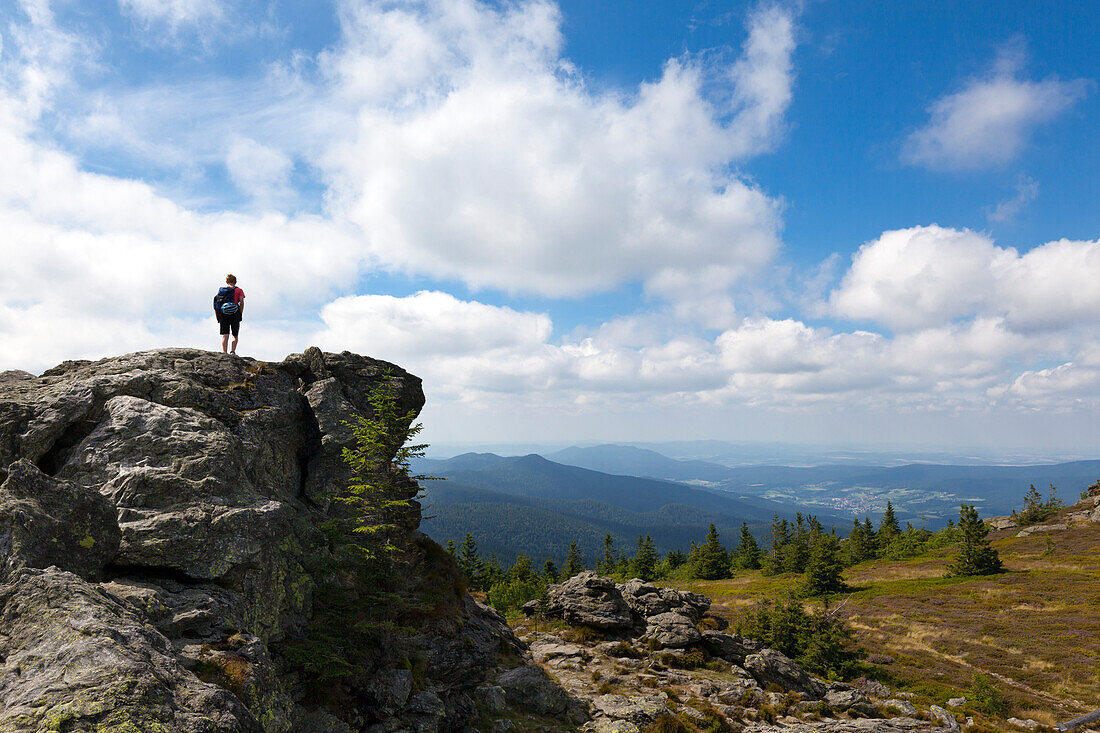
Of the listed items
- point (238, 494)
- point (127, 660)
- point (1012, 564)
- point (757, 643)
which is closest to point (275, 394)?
point (238, 494)

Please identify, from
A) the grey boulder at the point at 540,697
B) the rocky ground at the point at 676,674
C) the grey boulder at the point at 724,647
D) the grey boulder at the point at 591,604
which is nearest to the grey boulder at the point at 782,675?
the rocky ground at the point at 676,674

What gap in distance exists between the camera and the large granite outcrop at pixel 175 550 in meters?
8.47

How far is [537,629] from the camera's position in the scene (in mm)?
45750

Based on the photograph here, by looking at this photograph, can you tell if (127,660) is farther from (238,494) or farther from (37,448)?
(37,448)

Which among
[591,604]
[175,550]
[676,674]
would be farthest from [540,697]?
[175,550]

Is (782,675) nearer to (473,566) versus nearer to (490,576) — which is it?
(473,566)

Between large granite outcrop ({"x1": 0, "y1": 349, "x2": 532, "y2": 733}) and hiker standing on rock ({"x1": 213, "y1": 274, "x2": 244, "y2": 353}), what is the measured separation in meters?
1.48

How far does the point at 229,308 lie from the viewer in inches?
909

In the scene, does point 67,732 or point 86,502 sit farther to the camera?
point 86,502

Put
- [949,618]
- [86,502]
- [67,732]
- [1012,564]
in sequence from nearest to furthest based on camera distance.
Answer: [67,732] → [86,502] → [949,618] → [1012,564]

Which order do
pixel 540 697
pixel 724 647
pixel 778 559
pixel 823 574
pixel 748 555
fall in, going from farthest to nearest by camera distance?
pixel 748 555
pixel 778 559
pixel 823 574
pixel 724 647
pixel 540 697

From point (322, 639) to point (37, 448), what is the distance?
1201cm

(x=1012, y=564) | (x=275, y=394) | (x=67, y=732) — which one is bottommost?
(x=1012, y=564)

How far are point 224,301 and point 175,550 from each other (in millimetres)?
13497
